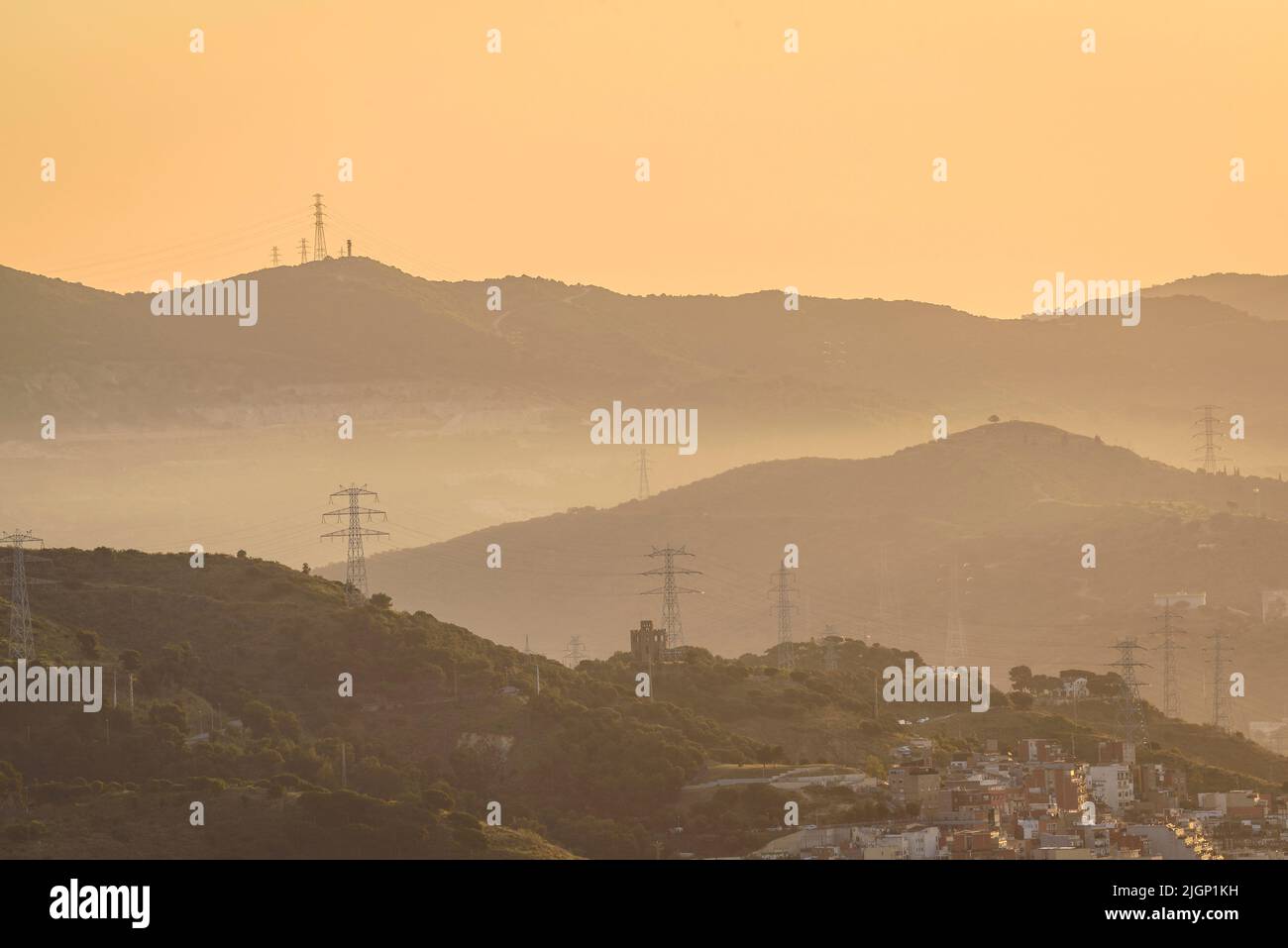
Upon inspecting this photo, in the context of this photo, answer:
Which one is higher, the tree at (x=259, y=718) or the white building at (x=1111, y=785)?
the tree at (x=259, y=718)

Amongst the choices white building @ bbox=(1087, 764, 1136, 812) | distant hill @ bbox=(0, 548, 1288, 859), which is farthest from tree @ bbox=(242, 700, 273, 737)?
white building @ bbox=(1087, 764, 1136, 812)

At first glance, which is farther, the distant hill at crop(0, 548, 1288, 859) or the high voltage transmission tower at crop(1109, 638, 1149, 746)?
the high voltage transmission tower at crop(1109, 638, 1149, 746)

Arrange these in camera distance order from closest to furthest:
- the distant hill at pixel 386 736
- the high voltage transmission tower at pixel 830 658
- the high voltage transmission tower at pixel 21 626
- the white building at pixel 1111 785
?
the distant hill at pixel 386 736, the white building at pixel 1111 785, the high voltage transmission tower at pixel 21 626, the high voltage transmission tower at pixel 830 658

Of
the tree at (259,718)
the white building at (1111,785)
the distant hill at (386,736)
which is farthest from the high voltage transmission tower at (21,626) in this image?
the white building at (1111,785)

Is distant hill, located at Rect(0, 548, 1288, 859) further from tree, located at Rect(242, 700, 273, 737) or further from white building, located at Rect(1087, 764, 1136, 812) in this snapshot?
white building, located at Rect(1087, 764, 1136, 812)

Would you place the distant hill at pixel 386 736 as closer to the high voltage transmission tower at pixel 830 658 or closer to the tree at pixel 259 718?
the tree at pixel 259 718

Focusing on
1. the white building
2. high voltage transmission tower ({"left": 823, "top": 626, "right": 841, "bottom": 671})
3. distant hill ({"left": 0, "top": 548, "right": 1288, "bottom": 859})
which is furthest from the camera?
high voltage transmission tower ({"left": 823, "top": 626, "right": 841, "bottom": 671})

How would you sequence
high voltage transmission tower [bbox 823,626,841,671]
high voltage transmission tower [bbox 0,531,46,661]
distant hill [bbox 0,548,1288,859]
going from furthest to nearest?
high voltage transmission tower [bbox 823,626,841,671]
high voltage transmission tower [bbox 0,531,46,661]
distant hill [bbox 0,548,1288,859]

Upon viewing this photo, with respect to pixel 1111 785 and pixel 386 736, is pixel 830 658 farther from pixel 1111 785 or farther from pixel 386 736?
pixel 386 736

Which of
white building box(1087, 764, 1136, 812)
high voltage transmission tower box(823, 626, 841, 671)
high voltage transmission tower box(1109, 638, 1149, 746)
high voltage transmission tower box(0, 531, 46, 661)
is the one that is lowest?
white building box(1087, 764, 1136, 812)

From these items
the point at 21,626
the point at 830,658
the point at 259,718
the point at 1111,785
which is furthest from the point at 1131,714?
the point at 21,626
